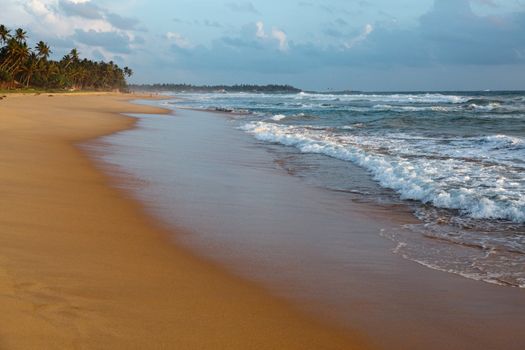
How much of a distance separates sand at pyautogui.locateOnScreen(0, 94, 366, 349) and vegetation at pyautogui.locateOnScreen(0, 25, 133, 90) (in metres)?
72.5

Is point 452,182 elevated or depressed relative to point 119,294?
elevated

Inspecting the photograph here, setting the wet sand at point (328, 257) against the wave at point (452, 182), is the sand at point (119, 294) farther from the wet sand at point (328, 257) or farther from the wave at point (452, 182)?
the wave at point (452, 182)

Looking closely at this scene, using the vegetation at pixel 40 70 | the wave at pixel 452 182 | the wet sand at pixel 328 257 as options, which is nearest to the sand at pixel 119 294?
the wet sand at pixel 328 257

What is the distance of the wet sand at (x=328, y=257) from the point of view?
363 cm

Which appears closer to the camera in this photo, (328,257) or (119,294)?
(119,294)

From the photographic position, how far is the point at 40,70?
80.5 metres

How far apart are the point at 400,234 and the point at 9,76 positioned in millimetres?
73964

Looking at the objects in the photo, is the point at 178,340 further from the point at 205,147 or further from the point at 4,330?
the point at 205,147

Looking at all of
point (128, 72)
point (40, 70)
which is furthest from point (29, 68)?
point (128, 72)

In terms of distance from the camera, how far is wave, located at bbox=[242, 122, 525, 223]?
287 inches

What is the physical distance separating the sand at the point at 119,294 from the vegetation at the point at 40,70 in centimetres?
7251

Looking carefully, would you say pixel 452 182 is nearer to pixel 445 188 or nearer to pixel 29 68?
pixel 445 188

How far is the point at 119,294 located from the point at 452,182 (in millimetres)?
6970

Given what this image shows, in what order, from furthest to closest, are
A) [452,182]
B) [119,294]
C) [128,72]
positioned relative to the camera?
[128,72] < [452,182] < [119,294]
